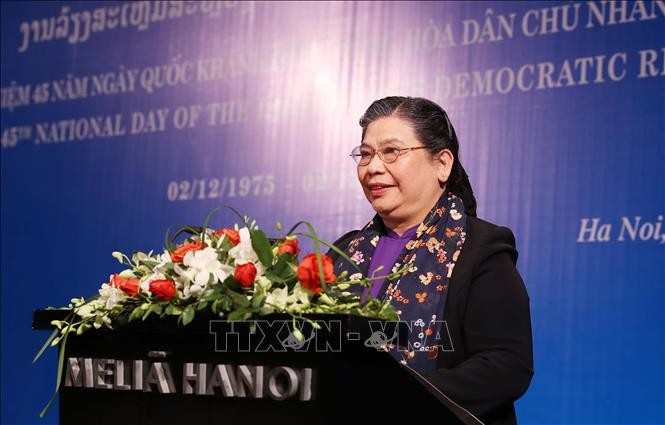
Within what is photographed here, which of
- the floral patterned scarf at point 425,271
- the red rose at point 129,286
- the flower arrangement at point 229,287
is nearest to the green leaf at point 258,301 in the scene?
the flower arrangement at point 229,287

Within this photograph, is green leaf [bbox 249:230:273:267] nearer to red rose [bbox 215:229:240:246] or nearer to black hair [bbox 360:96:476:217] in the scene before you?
red rose [bbox 215:229:240:246]

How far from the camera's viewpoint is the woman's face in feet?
7.46

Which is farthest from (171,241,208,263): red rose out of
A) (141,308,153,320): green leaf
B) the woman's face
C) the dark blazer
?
the woman's face

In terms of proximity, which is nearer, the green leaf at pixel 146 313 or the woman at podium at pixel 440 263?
the green leaf at pixel 146 313

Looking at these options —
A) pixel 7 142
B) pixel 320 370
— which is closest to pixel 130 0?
pixel 7 142

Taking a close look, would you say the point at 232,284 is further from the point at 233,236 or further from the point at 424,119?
the point at 424,119

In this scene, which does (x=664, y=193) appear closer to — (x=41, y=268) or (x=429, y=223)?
(x=429, y=223)

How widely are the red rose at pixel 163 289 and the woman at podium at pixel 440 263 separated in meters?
0.54

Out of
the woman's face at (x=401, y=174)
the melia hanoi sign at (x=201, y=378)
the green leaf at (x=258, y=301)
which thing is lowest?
the melia hanoi sign at (x=201, y=378)

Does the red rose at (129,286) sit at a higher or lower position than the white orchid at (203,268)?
lower

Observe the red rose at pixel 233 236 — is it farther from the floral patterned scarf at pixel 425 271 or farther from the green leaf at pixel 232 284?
the floral patterned scarf at pixel 425 271

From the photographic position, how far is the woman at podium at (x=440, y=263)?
1898 mm

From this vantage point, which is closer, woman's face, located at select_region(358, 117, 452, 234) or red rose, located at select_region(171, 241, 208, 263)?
red rose, located at select_region(171, 241, 208, 263)

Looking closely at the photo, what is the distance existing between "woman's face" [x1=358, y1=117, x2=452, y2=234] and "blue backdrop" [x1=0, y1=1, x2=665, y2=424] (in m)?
1.12
